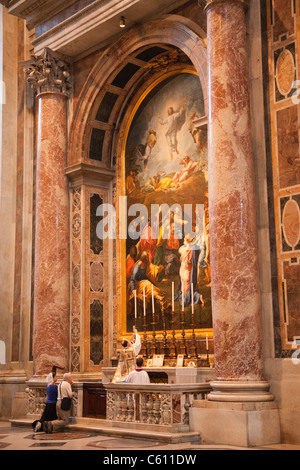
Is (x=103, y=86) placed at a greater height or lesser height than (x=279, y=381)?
greater

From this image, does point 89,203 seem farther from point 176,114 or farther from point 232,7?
point 232,7

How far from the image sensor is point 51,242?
13719 mm

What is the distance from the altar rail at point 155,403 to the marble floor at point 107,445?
1.29 ft

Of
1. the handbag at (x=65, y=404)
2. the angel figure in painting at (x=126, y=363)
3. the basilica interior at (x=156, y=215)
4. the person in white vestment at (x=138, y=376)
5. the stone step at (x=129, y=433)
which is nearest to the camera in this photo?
the stone step at (x=129, y=433)

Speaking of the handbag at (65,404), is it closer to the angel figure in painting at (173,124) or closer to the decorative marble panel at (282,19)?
the angel figure in painting at (173,124)

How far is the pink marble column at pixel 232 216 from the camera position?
939cm

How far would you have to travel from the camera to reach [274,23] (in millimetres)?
10227

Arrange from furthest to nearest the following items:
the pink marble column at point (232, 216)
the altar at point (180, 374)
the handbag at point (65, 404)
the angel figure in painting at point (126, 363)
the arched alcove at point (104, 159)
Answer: the arched alcove at point (104, 159) → the handbag at point (65, 404) → the angel figure in painting at point (126, 363) → the altar at point (180, 374) → the pink marble column at point (232, 216)

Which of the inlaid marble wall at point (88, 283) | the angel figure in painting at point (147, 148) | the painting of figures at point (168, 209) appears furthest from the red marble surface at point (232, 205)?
the inlaid marble wall at point (88, 283)

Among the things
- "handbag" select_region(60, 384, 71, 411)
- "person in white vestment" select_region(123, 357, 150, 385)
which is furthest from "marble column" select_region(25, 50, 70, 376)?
"person in white vestment" select_region(123, 357, 150, 385)

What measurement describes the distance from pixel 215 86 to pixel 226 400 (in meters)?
4.75
